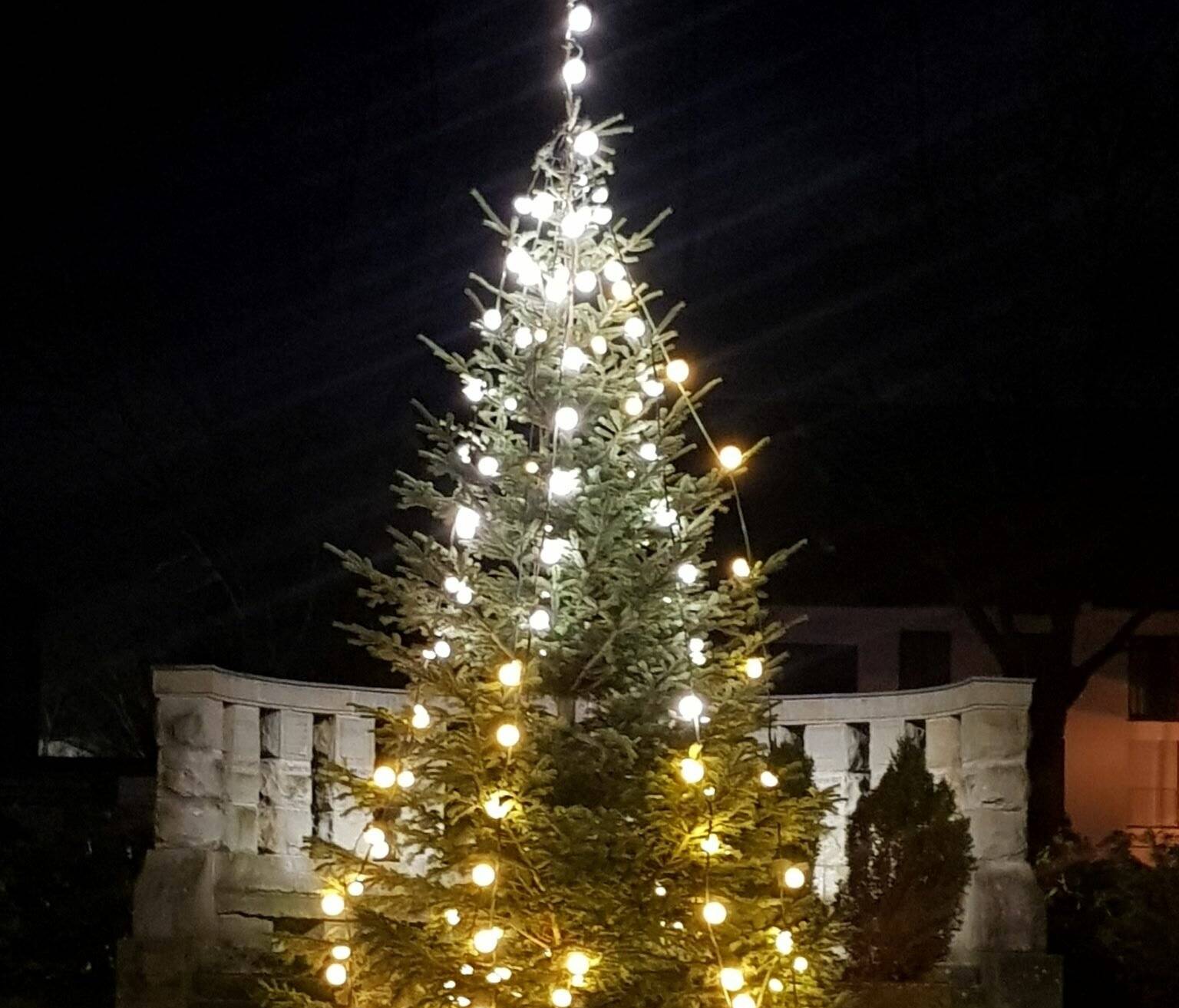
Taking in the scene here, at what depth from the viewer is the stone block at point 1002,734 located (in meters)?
6.71

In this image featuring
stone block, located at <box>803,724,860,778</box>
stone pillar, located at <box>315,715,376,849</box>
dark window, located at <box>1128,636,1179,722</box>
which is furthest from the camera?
dark window, located at <box>1128,636,1179,722</box>

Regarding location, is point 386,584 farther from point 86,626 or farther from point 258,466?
point 86,626

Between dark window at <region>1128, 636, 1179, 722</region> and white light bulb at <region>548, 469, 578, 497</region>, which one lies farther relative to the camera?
dark window at <region>1128, 636, 1179, 722</region>

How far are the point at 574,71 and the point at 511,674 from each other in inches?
87.2

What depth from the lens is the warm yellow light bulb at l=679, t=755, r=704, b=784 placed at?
5660 mm

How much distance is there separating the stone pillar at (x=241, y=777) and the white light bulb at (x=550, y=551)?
2.16 meters

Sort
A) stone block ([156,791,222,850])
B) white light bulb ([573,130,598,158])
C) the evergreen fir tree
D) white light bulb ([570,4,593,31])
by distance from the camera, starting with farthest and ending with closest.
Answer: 1. stone block ([156,791,222,850])
2. the evergreen fir tree
3. white light bulb ([573,130,598,158])
4. white light bulb ([570,4,593,31])

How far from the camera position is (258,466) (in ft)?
49.8

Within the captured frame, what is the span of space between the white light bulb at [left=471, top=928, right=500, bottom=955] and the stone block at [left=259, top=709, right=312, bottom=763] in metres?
2.21

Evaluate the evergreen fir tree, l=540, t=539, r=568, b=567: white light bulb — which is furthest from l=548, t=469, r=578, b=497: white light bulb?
the evergreen fir tree

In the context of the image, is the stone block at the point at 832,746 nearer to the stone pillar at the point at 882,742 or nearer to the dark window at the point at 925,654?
the stone pillar at the point at 882,742

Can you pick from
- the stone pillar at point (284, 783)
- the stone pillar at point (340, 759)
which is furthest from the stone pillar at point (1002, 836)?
the stone pillar at point (284, 783)

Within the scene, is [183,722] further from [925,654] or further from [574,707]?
[925,654]

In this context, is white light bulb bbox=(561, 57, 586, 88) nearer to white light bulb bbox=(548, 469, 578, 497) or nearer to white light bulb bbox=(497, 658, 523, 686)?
white light bulb bbox=(548, 469, 578, 497)
